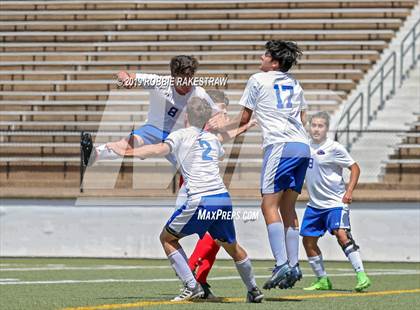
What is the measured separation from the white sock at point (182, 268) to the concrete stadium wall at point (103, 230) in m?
9.24

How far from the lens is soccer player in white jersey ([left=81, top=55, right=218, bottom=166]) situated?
373 inches

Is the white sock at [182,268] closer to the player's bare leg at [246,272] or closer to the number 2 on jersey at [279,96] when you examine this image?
the player's bare leg at [246,272]

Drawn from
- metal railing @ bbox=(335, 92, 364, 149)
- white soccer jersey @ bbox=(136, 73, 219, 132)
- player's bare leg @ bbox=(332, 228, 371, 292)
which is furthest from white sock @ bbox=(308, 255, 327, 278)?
metal railing @ bbox=(335, 92, 364, 149)

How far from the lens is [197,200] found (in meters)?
8.73

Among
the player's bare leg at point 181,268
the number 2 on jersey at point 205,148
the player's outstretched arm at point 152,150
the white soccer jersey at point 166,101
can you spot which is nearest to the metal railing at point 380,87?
the white soccer jersey at point 166,101

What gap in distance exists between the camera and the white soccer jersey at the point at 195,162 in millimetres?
8805

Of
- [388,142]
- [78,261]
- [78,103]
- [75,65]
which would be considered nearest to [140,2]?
[75,65]

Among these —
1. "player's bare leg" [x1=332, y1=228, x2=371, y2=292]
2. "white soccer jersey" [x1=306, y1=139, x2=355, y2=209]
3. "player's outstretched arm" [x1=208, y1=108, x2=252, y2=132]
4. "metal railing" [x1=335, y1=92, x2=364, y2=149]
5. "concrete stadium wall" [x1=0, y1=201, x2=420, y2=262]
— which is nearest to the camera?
"player's outstretched arm" [x1=208, y1=108, x2=252, y2=132]

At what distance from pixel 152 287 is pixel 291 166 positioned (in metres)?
2.62

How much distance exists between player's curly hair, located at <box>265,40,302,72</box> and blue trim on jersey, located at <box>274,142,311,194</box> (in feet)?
2.02

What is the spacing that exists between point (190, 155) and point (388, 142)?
11889mm

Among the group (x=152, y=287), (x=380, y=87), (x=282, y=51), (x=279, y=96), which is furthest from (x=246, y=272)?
(x=380, y=87)

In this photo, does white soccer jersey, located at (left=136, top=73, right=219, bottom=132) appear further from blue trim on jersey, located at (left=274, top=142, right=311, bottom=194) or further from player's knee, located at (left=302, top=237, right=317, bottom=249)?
player's knee, located at (left=302, top=237, right=317, bottom=249)

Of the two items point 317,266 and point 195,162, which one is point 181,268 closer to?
point 195,162
